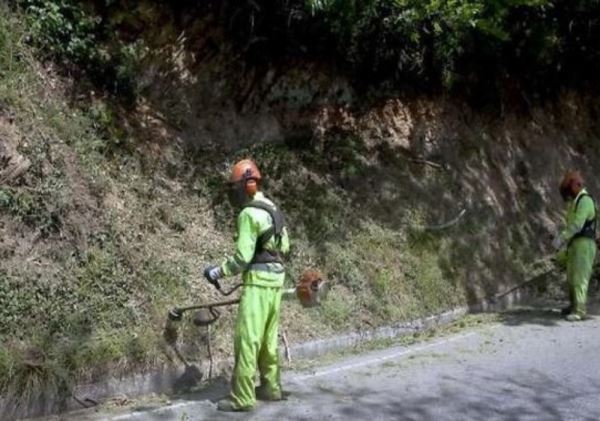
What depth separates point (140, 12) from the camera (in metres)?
11.3

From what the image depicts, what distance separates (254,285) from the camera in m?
6.54

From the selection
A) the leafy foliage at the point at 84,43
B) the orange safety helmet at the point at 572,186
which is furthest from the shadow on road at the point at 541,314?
the leafy foliage at the point at 84,43

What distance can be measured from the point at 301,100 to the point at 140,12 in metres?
2.73

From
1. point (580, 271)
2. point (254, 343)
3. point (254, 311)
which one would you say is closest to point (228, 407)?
point (254, 343)

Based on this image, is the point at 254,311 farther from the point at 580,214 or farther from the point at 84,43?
the point at 580,214

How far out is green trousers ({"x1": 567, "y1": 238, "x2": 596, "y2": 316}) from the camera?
10.5 metres

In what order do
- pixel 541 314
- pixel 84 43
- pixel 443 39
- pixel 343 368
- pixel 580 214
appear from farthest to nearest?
pixel 443 39
pixel 541 314
pixel 580 214
pixel 84 43
pixel 343 368

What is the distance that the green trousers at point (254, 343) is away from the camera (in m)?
6.40

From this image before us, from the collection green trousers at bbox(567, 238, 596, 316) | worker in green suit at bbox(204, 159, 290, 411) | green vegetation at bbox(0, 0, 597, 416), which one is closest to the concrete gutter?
green vegetation at bbox(0, 0, 597, 416)

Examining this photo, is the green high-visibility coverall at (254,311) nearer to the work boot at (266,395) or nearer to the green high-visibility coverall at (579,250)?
the work boot at (266,395)

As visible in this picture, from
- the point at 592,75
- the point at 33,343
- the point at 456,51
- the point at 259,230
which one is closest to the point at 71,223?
the point at 33,343

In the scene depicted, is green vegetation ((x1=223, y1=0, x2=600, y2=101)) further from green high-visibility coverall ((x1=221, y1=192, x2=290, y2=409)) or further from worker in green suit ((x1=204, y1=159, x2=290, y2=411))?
green high-visibility coverall ((x1=221, y1=192, x2=290, y2=409))

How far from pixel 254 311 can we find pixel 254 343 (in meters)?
0.25

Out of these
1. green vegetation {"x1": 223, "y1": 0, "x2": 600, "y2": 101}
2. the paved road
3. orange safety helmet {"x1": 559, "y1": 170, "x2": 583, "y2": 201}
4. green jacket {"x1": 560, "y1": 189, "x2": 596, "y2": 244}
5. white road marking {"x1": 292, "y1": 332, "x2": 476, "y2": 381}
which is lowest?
the paved road
